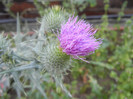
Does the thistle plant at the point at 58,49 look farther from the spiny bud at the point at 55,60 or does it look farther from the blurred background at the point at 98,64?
the blurred background at the point at 98,64

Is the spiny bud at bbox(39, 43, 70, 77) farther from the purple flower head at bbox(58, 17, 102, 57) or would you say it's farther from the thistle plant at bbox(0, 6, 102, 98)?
the purple flower head at bbox(58, 17, 102, 57)

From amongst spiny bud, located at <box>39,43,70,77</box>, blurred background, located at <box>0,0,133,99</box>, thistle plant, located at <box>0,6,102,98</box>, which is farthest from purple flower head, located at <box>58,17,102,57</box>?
blurred background, located at <box>0,0,133,99</box>

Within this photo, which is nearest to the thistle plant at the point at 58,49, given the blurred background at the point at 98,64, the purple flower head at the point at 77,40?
the purple flower head at the point at 77,40

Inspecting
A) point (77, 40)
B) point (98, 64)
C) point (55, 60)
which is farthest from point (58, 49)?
point (98, 64)

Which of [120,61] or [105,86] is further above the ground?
[120,61]

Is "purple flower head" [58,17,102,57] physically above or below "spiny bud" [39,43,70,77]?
above

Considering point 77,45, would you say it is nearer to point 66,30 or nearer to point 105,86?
point 66,30

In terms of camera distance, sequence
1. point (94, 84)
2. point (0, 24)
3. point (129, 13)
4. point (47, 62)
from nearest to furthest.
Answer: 1. point (47, 62)
2. point (94, 84)
3. point (0, 24)
4. point (129, 13)

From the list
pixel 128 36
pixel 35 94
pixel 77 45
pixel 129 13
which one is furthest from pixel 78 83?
pixel 129 13
